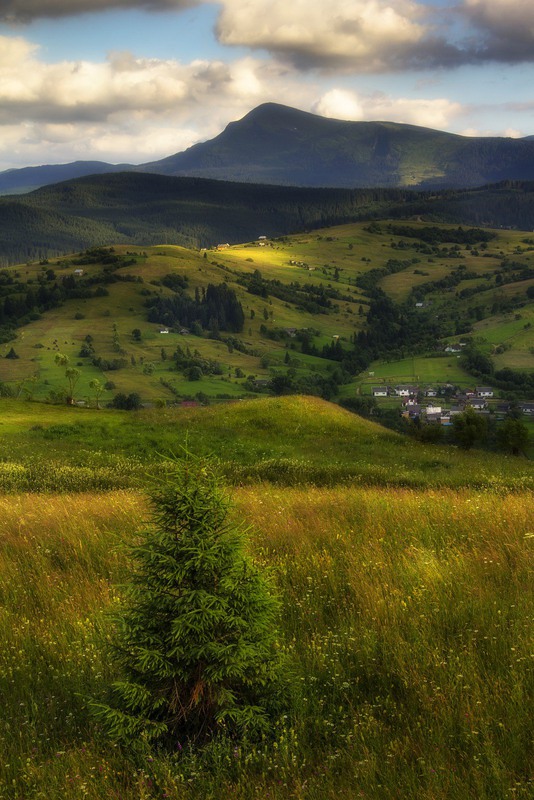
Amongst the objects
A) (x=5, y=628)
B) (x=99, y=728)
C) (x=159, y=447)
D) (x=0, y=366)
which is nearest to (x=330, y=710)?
(x=99, y=728)

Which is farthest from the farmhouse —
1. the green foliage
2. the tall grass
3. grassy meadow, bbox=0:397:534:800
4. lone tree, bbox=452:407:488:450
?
the tall grass

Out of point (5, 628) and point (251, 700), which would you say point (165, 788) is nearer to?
point (251, 700)

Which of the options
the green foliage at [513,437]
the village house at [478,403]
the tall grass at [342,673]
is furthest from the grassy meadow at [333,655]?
the village house at [478,403]

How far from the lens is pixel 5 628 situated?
7.30 meters

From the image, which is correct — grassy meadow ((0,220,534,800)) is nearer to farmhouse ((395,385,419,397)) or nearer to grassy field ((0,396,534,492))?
grassy field ((0,396,534,492))

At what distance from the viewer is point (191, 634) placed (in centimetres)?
498

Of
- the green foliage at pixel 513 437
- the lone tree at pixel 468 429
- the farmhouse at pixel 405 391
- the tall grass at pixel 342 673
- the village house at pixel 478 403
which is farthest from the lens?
the farmhouse at pixel 405 391

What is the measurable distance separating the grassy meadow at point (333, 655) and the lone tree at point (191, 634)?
0.22 metres

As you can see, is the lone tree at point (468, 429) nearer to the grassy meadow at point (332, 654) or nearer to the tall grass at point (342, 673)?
the grassy meadow at point (332, 654)

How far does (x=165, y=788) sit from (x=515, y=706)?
9.33 ft

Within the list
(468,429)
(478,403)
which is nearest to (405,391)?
(478,403)

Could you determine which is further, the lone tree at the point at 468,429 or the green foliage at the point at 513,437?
the green foliage at the point at 513,437

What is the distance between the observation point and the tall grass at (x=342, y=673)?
14.7ft

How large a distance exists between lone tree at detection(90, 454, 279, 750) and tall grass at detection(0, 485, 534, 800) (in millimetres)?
251
